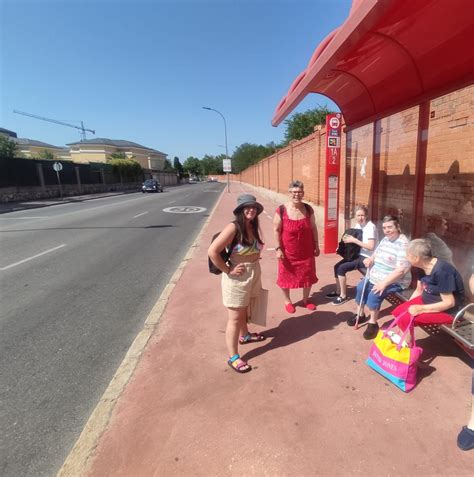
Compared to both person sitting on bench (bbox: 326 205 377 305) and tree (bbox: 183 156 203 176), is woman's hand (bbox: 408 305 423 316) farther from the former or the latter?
tree (bbox: 183 156 203 176)

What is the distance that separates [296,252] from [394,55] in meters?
2.72

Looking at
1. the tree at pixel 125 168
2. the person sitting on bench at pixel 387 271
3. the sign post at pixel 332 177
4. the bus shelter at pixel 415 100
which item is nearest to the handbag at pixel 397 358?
the person sitting on bench at pixel 387 271

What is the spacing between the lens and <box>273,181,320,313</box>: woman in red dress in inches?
146

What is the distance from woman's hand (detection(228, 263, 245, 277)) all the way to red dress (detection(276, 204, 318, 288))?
1189mm

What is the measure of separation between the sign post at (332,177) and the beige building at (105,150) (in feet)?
237

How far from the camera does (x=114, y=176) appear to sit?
4053 cm

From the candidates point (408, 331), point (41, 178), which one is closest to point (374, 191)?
point (408, 331)

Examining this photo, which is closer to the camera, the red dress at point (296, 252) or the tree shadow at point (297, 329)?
the tree shadow at point (297, 329)

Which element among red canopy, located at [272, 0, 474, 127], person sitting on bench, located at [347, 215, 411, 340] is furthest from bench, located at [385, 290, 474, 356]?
red canopy, located at [272, 0, 474, 127]

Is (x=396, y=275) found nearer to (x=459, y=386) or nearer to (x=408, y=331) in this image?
(x=408, y=331)

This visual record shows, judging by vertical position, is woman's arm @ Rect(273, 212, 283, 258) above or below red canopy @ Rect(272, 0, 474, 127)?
below

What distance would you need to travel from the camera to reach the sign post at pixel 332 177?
5.96 meters

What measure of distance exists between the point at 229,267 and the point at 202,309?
1650 millimetres

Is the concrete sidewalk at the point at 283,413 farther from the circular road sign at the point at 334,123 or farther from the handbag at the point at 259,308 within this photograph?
the circular road sign at the point at 334,123
